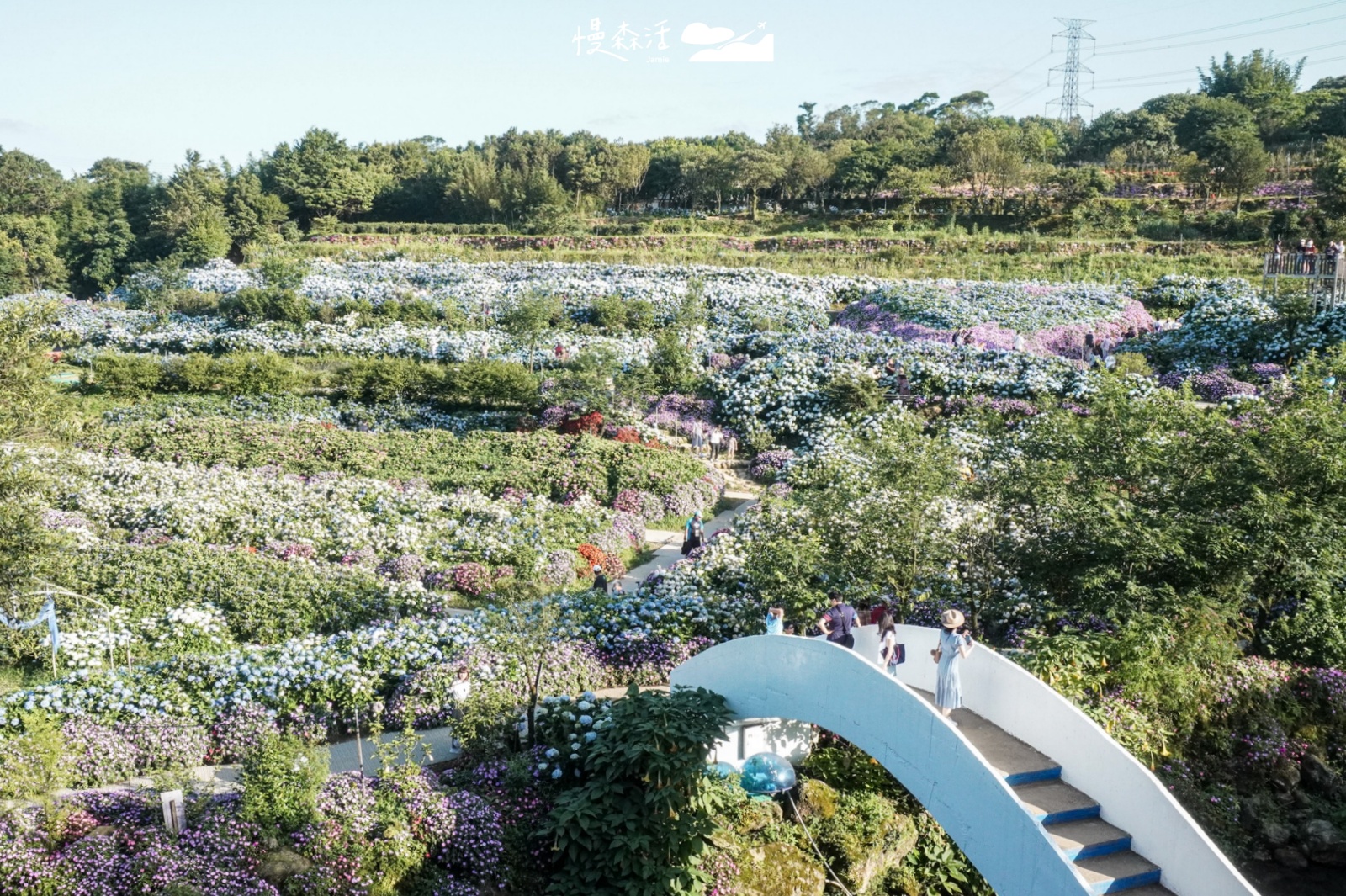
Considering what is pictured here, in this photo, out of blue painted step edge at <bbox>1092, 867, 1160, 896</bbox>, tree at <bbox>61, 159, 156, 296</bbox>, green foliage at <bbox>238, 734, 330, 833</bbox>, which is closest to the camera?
blue painted step edge at <bbox>1092, 867, 1160, 896</bbox>

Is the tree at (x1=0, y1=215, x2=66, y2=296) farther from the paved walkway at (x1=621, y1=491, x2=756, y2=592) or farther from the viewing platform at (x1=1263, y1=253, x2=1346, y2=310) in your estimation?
the viewing platform at (x1=1263, y1=253, x2=1346, y2=310)

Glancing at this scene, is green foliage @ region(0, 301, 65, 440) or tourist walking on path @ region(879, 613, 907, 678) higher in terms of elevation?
green foliage @ region(0, 301, 65, 440)

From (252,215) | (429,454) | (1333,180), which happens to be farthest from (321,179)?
(1333,180)

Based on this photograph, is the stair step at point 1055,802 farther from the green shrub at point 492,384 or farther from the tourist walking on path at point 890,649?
the green shrub at point 492,384

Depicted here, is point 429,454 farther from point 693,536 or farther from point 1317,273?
point 1317,273

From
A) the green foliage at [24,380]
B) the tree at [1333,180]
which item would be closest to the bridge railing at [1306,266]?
the tree at [1333,180]

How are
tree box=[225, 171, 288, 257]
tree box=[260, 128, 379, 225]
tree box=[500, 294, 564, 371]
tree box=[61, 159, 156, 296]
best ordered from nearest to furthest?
tree box=[500, 294, 564, 371], tree box=[225, 171, 288, 257], tree box=[61, 159, 156, 296], tree box=[260, 128, 379, 225]

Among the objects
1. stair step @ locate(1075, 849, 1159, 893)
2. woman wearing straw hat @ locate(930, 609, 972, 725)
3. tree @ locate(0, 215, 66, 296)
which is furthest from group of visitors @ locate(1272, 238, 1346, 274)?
tree @ locate(0, 215, 66, 296)

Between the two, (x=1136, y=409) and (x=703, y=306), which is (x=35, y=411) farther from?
(x=703, y=306)
